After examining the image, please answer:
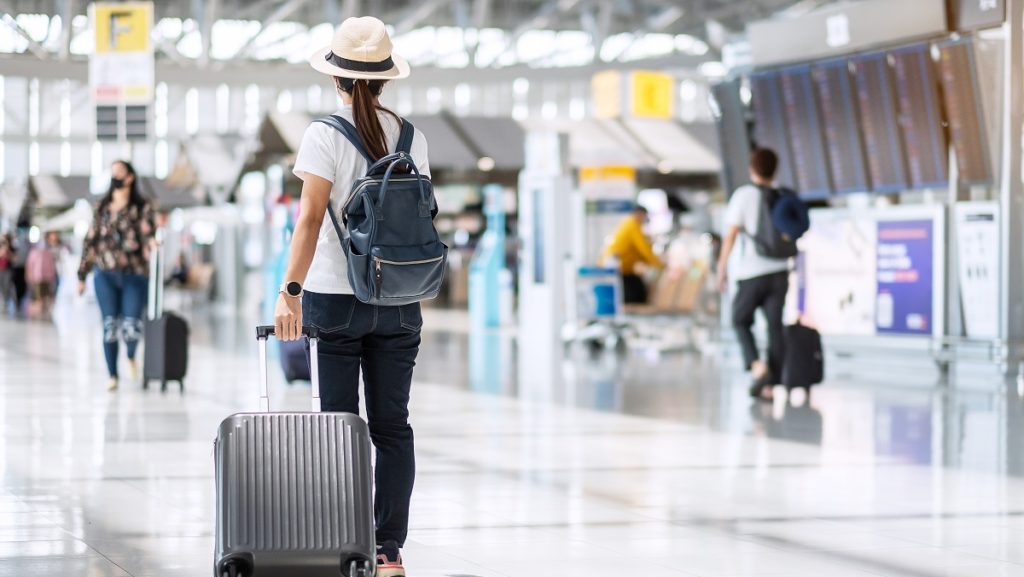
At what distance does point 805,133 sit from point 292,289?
11364mm

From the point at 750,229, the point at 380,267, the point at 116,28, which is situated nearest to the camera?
the point at 380,267

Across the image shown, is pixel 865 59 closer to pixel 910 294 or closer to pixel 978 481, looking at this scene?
pixel 910 294

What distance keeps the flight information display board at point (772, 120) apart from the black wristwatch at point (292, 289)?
11.5 meters

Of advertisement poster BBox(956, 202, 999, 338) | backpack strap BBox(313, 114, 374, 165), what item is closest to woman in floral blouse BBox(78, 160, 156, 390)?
advertisement poster BBox(956, 202, 999, 338)

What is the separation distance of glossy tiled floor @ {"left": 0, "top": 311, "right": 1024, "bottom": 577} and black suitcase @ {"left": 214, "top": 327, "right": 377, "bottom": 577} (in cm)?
83

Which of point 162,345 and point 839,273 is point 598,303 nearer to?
point 839,273

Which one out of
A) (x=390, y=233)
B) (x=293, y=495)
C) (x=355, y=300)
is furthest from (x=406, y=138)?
(x=293, y=495)

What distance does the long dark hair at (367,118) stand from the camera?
4.32 meters

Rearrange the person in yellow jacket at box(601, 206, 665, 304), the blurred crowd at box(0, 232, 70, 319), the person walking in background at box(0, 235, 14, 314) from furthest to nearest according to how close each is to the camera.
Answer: the person walking in background at box(0, 235, 14, 314), the blurred crowd at box(0, 232, 70, 319), the person in yellow jacket at box(601, 206, 665, 304)

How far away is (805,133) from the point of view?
14969 millimetres

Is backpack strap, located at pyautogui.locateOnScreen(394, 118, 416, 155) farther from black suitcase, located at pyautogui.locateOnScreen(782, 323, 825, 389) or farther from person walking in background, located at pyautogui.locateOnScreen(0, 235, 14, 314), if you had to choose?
person walking in background, located at pyautogui.locateOnScreen(0, 235, 14, 314)

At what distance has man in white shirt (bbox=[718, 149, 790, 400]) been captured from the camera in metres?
10.6

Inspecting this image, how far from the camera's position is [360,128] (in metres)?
4.32

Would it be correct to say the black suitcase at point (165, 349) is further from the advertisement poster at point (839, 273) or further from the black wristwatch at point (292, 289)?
the black wristwatch at point (292, 289)
